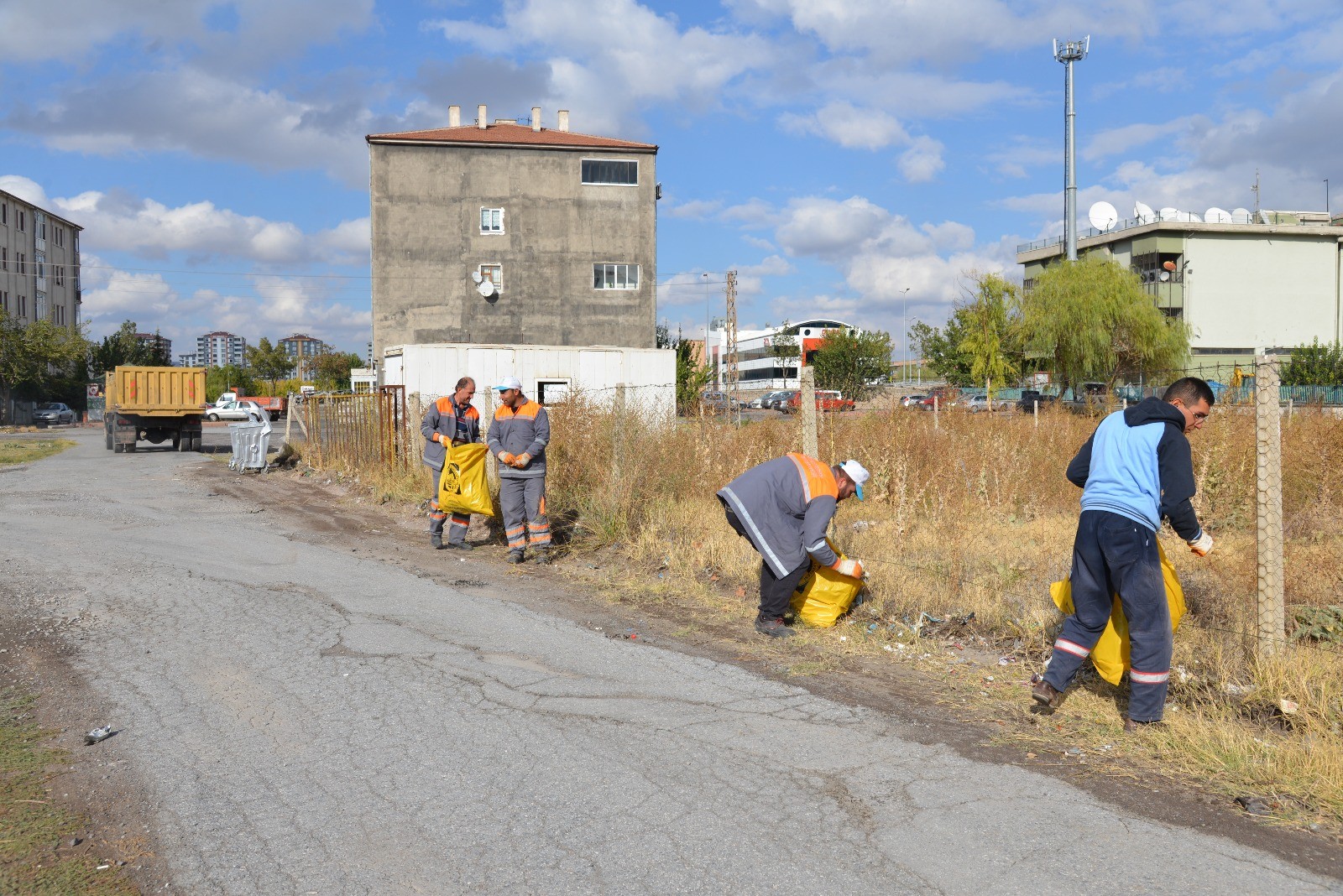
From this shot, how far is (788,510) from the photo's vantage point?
24.0ft

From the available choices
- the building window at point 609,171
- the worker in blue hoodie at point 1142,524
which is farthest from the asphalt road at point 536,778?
the building window at point 609,171

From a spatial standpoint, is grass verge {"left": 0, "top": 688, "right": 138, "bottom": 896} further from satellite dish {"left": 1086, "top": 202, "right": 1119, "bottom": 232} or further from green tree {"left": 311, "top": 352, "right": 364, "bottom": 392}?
green tree {"left": 311, "top": 352, "right": 364, "bottom": 392}

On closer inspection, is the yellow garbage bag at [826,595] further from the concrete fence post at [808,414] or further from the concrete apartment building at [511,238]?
the concrete apartment building at [511,238]

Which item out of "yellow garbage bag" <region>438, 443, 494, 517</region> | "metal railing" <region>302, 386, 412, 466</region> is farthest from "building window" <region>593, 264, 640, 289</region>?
"yellow garbage bag" <region>438, 443, 494, 517</region>

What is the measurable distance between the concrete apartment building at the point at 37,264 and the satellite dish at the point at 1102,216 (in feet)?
209

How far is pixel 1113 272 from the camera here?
4562 cm

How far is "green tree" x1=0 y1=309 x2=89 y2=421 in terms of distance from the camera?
191 feet

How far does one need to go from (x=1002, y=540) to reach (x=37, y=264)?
276ft

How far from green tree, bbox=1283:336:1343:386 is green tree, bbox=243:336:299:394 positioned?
6789 centimetres

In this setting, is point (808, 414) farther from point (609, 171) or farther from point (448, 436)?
point (609, 171)

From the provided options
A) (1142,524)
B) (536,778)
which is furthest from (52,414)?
(1142,524)

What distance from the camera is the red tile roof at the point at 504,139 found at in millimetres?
42031

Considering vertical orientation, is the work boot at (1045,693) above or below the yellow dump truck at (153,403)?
below

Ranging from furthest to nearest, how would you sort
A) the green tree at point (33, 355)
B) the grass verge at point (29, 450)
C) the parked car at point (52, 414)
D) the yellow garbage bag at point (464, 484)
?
the parked car at point (52, 414) < the green tree at point (33, 355) < the grass verge at point (29, 450) < the yellow garbage bag at point (464, 484)
